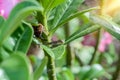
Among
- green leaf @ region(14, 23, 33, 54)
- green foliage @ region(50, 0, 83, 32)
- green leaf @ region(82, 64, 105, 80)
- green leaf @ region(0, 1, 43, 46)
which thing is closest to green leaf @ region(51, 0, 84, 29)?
green foliage @ region(50, 0, 83, 32)

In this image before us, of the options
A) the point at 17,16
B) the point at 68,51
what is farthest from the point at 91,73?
the point at 17,16

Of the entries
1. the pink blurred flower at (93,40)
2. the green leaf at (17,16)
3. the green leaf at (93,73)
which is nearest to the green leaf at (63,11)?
the green leaf at (17,16)

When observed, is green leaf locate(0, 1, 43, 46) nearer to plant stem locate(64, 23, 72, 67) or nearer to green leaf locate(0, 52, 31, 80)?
green leaf locate(0, 52, 31, 80)

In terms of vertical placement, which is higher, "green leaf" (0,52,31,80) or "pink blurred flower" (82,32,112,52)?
Result: "pink blurred flower" (82,32,112,52)

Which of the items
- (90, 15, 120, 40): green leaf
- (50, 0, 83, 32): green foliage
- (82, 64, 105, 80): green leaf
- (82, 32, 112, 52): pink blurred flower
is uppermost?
(82, 32, 112, 52): pink blurred flower

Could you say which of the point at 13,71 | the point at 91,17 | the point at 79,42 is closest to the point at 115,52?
the point at 79,42

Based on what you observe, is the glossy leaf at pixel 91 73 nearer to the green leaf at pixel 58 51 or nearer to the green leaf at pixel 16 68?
the green leaf at pixel 58 51
